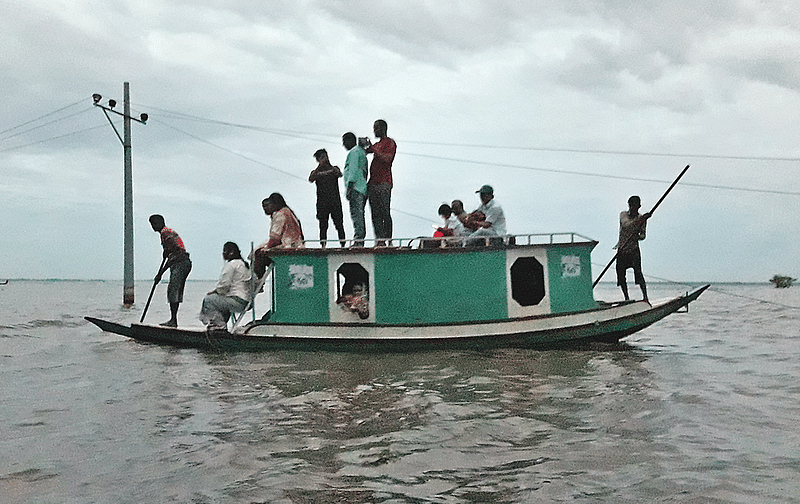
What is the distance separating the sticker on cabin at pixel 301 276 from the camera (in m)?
12.1

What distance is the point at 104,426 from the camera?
6.62 meters

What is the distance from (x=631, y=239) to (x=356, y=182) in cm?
527

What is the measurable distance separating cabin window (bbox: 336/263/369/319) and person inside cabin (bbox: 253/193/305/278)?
3.43 feet

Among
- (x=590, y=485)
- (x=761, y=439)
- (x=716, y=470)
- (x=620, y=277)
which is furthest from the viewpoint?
(x=620, y=277)

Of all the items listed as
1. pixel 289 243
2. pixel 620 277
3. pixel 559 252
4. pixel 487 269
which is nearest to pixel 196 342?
pixel 289 243

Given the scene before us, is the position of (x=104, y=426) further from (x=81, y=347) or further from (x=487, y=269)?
(x=81, y=347)

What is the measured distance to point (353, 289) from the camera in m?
12.4

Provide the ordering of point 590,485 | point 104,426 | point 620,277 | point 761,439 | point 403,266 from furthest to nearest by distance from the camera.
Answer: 1. point 620,277
2. point 403,266
3. point 104,426
4. point 761,439
5. point 590,485

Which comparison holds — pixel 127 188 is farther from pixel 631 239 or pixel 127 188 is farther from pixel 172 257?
pixel 631 239

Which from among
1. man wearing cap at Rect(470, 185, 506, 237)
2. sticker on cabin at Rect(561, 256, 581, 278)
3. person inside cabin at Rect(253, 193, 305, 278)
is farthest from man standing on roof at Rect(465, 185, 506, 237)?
person inside cabin at Rect(253, 193, 305, 278)

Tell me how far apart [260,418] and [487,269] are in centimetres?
605

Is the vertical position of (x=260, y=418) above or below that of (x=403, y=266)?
below

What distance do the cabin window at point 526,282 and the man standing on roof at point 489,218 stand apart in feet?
3.11

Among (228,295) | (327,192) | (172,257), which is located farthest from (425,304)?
(172,257)
